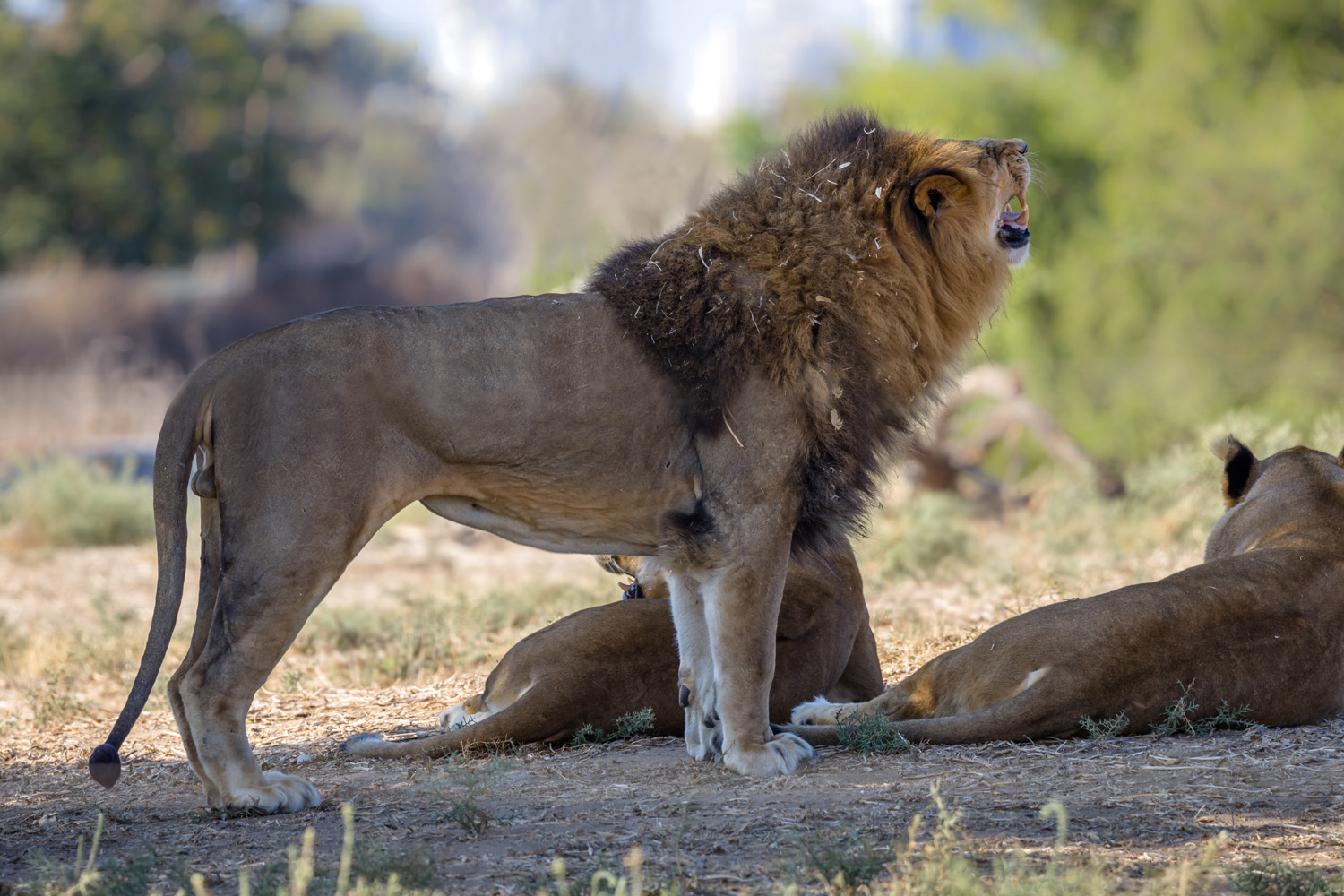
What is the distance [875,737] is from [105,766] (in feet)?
8.41

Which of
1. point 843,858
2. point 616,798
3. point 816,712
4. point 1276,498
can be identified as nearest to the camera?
point 843,858

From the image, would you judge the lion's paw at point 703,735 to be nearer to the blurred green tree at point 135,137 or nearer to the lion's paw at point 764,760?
the lion's paw at point 764,760


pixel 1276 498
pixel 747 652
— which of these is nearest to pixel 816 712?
pixel 747 652

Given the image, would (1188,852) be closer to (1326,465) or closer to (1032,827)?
(1032,827)

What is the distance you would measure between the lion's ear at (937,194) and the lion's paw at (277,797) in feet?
9.45

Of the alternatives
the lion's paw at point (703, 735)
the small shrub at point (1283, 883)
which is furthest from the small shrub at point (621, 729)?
the small shrub at point (1283, 883)

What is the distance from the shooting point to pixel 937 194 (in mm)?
4699

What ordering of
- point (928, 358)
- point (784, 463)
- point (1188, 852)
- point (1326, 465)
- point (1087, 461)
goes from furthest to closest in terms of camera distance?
1. point (1087, 461)
2. point (1326, 465)
3. point (928, 358)
4. point (784, 463)
5. point (1188, 852)

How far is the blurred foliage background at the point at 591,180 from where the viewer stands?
56.5ft

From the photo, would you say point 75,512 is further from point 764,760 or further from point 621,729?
point 764,760

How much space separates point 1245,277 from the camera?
56.2 feet

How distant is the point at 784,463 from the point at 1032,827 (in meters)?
1.40

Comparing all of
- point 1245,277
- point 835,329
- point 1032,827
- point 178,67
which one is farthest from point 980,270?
point 178,67

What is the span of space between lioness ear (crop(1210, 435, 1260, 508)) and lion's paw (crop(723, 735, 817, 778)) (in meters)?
2.72
